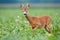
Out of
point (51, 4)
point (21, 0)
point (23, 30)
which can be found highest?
point (23, 30)

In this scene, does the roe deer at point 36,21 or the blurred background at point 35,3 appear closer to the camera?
the roe deer at point 36,21

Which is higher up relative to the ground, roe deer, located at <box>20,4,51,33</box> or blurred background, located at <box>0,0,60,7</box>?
roe deer, located at <box>20,4,51,33</box>

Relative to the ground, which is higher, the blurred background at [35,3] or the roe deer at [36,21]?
the roe deer at [36,21]

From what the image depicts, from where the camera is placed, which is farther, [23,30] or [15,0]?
[15,0]

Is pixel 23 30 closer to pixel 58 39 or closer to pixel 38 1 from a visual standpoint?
pixel 58 39

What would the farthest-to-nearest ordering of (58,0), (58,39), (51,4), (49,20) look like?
1. (51,4)
2. (58,0)
3. (49,20)
4. (58,39)

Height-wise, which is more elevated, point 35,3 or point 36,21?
point 36,21

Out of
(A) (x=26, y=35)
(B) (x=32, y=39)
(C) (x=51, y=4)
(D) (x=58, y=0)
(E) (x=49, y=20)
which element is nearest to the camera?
(B) (x=32, y=39)

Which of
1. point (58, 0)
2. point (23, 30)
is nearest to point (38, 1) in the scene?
point (58, 0)

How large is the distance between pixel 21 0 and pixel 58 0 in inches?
145

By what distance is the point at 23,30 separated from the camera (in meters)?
9.04

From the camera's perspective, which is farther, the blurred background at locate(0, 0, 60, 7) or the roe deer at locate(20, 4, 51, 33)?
the blurred background at locate(0, 0, 60, 7)

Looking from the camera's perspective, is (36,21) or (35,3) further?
(35,3)

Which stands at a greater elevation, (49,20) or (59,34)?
(59,34)
